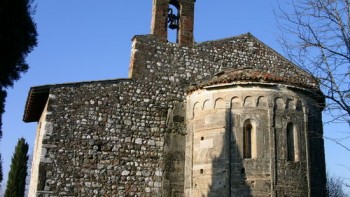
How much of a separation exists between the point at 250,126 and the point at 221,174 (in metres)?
1.48

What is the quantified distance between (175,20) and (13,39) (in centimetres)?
743

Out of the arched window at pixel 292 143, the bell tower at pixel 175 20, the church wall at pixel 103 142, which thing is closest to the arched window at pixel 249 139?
the arched window at pixel 292 143

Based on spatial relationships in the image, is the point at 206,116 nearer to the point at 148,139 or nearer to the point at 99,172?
the point at 148,139

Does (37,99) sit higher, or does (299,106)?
(37,99)

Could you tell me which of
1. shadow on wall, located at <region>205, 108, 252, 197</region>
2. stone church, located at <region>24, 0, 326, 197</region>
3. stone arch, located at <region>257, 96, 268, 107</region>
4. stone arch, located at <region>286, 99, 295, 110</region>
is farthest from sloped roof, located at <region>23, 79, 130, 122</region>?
stone arch, located at <region>286, 99, 295, 110</region>

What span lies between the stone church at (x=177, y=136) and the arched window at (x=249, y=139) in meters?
0.03

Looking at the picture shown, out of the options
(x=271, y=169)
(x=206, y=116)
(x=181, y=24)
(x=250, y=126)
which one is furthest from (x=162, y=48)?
(x=271, y=169)

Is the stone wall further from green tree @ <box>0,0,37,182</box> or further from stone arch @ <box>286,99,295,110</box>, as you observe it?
green tree @ <box>0,0,37,182</box>

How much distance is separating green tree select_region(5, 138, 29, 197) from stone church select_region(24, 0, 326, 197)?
6502 mm

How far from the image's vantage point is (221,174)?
10.2 metres

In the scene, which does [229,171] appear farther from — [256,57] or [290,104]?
[256,57]

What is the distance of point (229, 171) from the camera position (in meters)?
10.1

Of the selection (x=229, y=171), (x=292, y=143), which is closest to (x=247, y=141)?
(x=229, y=171)

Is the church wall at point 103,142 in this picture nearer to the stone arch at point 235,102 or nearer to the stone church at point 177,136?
the stone church at point 177,136
